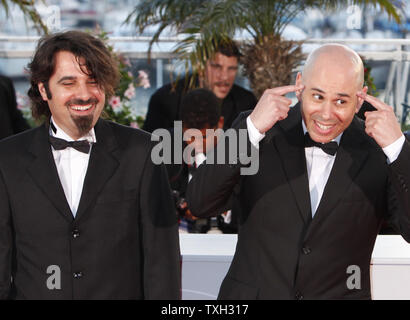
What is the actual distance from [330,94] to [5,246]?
4.66 feet

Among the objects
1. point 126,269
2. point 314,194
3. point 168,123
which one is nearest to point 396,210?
point 314,194

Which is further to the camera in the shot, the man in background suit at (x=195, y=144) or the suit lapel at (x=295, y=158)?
the man in background suit at (x=195, y=144)

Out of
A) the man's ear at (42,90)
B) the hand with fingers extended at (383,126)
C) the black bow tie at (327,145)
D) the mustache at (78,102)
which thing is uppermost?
the man's ear at (42,90)

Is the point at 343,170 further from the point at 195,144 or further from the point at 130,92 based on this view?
the point at 130,92

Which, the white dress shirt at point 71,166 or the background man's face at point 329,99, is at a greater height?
the background man's face at point 329,99

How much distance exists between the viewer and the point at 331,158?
2828 mm

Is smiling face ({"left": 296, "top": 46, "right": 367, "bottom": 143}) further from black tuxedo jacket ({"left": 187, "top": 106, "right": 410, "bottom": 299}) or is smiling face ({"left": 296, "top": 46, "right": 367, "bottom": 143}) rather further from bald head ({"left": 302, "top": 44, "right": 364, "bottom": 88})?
black tuxedo jacket ({"left": 187, "top": 106, "right": 410, "bottom": 299})

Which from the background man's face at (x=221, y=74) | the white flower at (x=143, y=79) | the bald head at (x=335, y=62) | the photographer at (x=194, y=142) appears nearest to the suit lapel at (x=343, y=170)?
the bald head at (x=335, y=62)

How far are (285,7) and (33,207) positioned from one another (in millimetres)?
5247

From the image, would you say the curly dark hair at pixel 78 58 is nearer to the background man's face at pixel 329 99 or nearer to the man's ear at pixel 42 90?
the man's ear at pixel 42 90

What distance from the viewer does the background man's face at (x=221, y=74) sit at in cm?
650

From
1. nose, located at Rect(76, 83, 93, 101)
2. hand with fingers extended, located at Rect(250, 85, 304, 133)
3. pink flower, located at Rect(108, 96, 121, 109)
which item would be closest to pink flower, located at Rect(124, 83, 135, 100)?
pink flower, located at Rect(108, 96, 121, 109)

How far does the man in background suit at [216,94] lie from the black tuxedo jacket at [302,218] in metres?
3.57

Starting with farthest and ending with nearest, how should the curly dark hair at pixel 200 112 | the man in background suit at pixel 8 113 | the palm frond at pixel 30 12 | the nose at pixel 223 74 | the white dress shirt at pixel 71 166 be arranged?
the palm frond at pixel 30 12, the nose at pixel 223 74, the man in background suit at pixel 8 113, the curly dark hair at pixel 200 112, the white dress shirt at pixel 71 166
